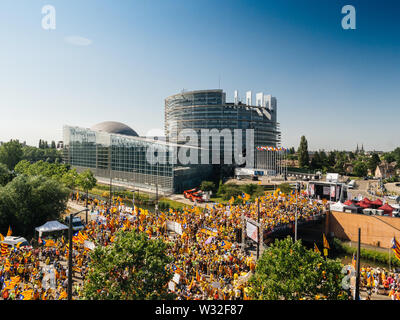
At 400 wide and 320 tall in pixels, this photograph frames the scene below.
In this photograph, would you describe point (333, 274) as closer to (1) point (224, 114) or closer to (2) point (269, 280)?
(2) point (269, 280)

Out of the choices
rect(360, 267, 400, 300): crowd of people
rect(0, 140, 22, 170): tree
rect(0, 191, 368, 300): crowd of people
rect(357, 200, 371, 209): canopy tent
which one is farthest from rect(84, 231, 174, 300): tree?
rect(0, 140, 22, 170): tree

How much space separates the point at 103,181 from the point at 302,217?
5036cm

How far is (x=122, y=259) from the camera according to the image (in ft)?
34.2

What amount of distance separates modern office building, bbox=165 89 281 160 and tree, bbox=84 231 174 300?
85.2 meters

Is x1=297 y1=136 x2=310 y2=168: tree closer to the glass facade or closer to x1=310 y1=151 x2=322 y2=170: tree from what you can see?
x1=310 y1=151 x2=322 y2=170: tree

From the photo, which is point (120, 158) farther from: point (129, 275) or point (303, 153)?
point (303, 153)

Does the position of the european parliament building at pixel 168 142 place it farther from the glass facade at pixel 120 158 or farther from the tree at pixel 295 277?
the tree at pixel 295 277

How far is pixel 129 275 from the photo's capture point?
10500mm

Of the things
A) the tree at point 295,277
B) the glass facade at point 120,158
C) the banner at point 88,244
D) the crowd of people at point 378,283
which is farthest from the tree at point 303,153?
the tree at point 295,277

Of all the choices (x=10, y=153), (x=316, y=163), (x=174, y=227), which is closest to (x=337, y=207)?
(x=174, y=227)

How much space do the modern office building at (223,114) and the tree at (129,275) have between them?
85.2m

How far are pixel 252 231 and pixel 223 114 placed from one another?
76.5m

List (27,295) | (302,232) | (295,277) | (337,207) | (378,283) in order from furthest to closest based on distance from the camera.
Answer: (302,232) < (337,207) < (378,283) < (27,295) < (295,277)
